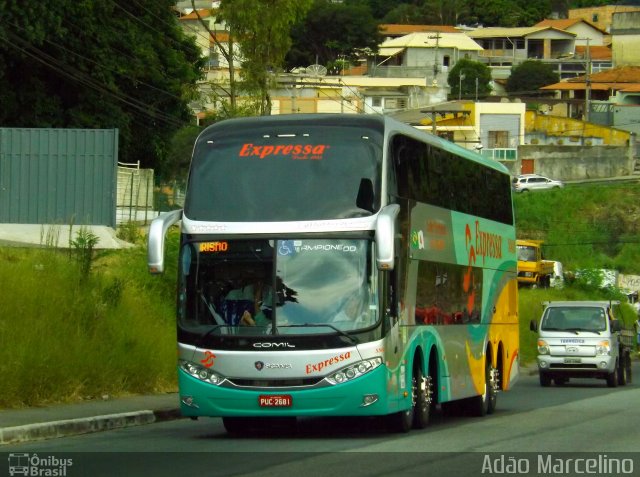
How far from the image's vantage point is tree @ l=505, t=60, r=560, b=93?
126 m

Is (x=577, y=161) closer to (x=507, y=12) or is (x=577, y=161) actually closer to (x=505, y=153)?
(x=505, y=153)

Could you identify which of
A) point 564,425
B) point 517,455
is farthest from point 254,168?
point 564,425

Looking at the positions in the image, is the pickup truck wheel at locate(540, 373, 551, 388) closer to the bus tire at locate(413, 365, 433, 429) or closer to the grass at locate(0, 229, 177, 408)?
the grass at locate(0, 229, 177, 408)

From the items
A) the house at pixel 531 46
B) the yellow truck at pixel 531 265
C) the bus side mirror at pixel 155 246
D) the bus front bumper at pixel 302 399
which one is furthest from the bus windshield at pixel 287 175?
the house at pixel 531 46

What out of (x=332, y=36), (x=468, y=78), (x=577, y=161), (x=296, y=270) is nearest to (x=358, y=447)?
(x=296, y=270)

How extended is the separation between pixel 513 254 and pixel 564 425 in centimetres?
669

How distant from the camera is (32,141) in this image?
96.9ft

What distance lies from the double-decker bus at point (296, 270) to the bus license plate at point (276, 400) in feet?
0.05

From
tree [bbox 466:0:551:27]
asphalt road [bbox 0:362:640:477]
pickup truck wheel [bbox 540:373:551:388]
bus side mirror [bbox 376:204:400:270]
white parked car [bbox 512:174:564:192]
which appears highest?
tree [bbox 466:0:551:27]

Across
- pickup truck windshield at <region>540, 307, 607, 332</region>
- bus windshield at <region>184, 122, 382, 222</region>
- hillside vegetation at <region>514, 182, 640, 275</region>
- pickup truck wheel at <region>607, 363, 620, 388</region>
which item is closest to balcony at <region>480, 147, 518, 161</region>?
hillside vegetation at <region>514, 182, 640, 275</region>

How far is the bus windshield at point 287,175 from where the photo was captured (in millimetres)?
14930

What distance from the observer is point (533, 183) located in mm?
80375

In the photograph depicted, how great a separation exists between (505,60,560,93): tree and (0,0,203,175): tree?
7410 centimetres

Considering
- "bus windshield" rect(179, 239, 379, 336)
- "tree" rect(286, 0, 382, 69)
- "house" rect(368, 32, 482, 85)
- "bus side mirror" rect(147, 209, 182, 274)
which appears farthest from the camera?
"house" rect(368, 32, 482, 85)
